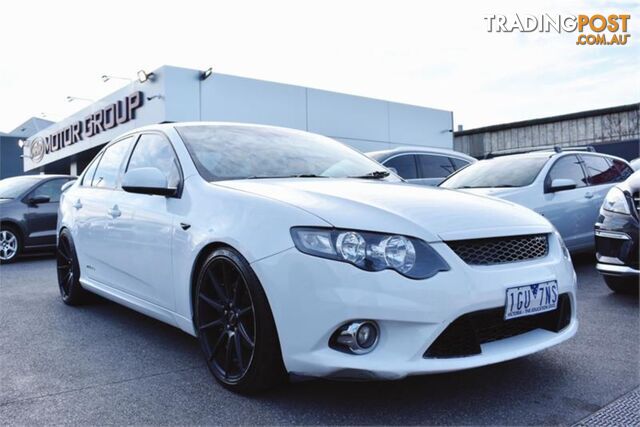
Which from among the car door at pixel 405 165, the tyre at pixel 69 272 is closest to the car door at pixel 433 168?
the car door at pixel 405 165

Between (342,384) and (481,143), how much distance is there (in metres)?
25.8

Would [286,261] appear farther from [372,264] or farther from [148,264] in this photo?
[148,264]

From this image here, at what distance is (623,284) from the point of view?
4668 millimetres

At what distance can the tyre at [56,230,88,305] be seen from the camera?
4562 millimetres

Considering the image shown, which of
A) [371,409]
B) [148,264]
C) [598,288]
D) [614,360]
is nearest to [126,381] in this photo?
[148,264]

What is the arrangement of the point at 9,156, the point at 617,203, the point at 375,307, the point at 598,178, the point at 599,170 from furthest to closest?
the point at 9,156 < the point at 599,170 < the point at 598,178 < the point at 617,203 < the point at 375,307

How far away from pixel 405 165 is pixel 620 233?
413 centimetres

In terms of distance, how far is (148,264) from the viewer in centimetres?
328

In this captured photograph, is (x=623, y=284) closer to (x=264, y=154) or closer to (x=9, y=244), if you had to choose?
(x=264, y=154)

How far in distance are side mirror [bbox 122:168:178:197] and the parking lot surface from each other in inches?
38.5

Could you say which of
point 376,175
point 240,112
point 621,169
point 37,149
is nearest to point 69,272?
point 376,175

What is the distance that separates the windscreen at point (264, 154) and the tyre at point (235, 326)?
598 millimetres

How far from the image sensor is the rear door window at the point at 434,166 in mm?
8336

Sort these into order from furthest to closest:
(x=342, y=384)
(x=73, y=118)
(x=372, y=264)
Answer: (x=73, y=118)
(x=342, y=384)
(x=372, y=264)
